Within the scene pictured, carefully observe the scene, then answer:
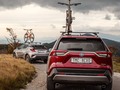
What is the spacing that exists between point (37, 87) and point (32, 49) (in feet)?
53.5

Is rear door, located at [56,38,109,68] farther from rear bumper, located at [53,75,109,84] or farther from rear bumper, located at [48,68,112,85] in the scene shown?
rear bumper, located at [53,75,109,84]

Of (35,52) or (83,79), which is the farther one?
(35,52)

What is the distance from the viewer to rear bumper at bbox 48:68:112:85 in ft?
38.0

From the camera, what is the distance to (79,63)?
11758mm

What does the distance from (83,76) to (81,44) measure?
1.08 m

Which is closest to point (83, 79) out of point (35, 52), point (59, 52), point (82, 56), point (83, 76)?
point (83, 76)

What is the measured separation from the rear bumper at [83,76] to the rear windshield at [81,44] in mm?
730

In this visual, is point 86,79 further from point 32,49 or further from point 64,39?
point 32,49

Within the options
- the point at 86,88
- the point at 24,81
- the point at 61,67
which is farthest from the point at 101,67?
the point at 24,81

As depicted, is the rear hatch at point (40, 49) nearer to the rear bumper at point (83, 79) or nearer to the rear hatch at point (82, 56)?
the rear hatch at point (82, 56)

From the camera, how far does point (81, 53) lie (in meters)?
11.8

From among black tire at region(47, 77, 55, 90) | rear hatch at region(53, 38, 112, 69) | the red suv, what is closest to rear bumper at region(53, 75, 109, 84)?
the red suv

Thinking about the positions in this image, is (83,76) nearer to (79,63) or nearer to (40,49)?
(79,63)

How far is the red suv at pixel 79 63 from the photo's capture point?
11.6 meters
